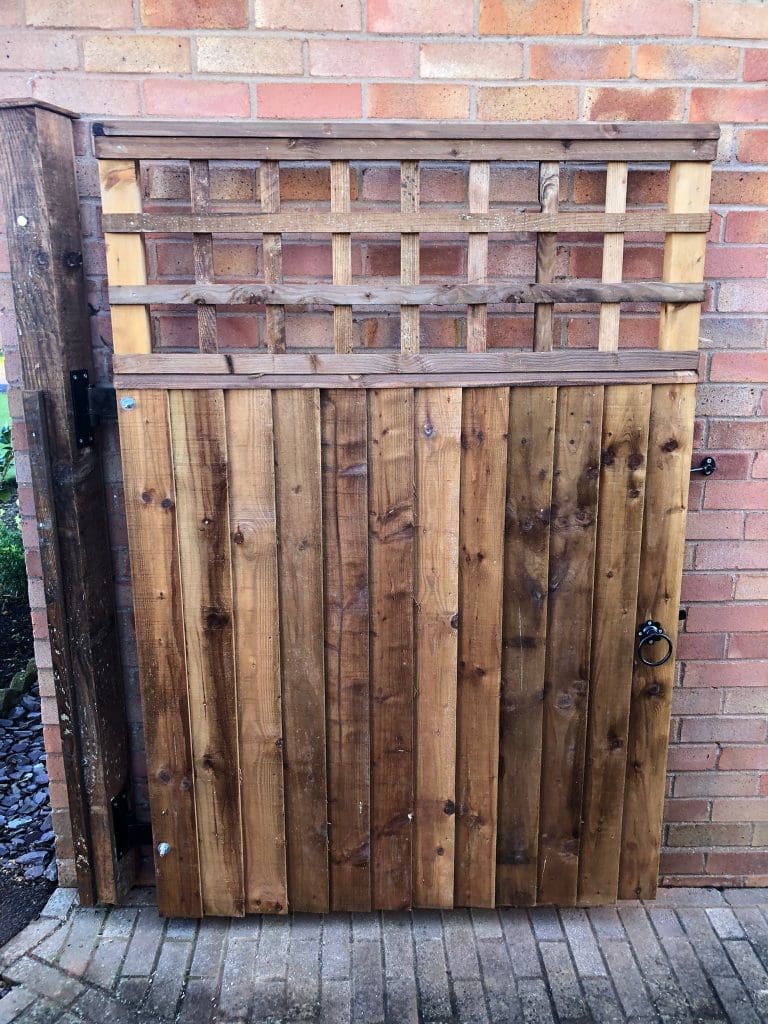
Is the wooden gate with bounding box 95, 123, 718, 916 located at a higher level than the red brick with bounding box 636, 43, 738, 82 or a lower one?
lower

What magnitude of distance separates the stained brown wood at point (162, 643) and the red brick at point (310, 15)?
1.00 metres

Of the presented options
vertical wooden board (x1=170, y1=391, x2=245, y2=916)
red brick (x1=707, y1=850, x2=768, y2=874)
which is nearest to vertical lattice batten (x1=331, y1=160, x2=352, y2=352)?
vertical wooden board (x1=170, y1=391, x2=245, y2=916)

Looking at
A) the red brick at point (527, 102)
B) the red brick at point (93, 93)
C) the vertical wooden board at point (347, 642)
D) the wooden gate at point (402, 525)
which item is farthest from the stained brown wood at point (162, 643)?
the red brick at point (527, 102)

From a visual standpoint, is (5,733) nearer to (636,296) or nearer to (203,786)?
(203,786)

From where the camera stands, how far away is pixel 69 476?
2.18 m

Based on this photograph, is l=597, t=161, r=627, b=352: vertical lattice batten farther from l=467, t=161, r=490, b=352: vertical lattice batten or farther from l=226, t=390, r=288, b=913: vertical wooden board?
l=226, t=390, r=288, b=913: vertical wooden board

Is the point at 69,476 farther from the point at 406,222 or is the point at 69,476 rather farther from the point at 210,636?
the point at 406,222

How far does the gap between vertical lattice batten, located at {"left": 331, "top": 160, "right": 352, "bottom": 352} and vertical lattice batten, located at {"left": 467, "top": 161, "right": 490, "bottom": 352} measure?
0.31 meters

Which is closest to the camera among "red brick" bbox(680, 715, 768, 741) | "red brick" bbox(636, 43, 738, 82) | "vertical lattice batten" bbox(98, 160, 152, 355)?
"vertical lattice batten" bbox(98, 160, 152, 355)

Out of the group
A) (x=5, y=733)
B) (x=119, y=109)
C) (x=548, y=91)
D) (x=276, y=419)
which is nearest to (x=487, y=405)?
(x=276, y=419)

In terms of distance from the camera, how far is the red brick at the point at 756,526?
7.71 ft

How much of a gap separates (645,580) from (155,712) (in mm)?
1442

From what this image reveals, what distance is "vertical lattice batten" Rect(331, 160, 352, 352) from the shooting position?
6.49 feet

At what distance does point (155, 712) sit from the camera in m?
2.27
